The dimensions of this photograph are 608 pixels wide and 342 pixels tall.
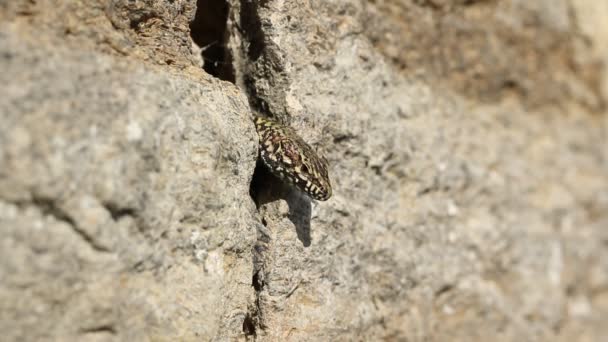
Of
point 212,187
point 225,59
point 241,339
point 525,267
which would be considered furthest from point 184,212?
point 525,267

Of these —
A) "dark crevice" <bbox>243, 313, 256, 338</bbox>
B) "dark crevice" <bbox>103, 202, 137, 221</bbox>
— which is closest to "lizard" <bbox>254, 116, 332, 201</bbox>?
"dark crevice" <bbox>243, 313, 256, 338</bbox>

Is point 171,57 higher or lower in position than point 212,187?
higher

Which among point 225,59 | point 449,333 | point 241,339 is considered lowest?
point 449,333

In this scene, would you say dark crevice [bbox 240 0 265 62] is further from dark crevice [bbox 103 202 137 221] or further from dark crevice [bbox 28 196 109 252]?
dark crevice [bbox 28 196 109 252]

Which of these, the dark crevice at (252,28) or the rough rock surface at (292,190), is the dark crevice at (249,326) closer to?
the rough rock surface at (292,190)

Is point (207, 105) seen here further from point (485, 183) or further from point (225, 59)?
point (485, 183)

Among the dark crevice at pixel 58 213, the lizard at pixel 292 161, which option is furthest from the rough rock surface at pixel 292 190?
the lizard at pixel 292 161

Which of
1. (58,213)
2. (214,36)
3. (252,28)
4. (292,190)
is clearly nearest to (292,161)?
(292,190)
